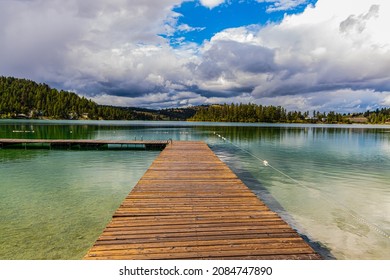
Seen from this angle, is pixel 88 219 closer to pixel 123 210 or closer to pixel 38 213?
pixel 38 213

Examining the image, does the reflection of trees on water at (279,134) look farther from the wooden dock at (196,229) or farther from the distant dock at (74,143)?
the wooden dock at (196,229)

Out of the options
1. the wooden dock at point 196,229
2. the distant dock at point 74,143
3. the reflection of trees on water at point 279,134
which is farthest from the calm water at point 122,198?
the reflection of trees on water at point 279,134

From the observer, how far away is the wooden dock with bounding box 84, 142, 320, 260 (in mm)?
5727

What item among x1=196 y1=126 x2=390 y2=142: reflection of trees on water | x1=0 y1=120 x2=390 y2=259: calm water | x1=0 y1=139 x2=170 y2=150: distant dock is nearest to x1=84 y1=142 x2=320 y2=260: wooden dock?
x1=0 y1=120 x2=390 y2=259: calm water

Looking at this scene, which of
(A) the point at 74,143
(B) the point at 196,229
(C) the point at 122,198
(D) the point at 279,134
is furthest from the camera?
(D) the point at 279,134

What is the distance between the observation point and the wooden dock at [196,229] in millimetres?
5727

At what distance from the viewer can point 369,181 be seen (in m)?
20.3

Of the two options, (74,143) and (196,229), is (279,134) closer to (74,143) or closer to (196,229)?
(74,143)

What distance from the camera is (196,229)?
22.8 feet

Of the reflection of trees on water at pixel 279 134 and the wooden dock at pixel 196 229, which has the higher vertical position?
the wooden dock at pixel 196 229

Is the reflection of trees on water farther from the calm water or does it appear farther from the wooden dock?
the wooden dock

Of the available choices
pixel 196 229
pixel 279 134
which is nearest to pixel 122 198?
pixel 196 229
